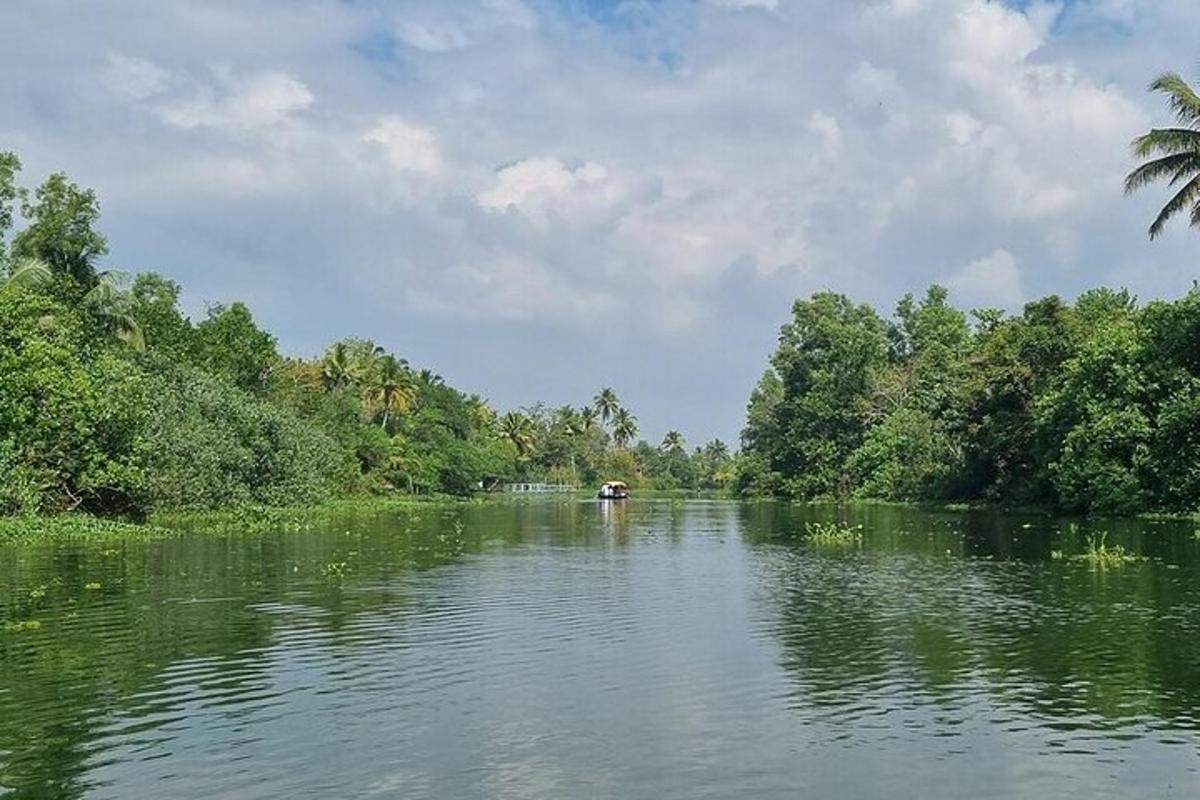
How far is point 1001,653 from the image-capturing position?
18.7 m

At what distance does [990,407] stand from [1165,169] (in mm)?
29000

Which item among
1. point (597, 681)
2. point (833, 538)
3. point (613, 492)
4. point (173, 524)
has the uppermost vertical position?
point (613, 492)

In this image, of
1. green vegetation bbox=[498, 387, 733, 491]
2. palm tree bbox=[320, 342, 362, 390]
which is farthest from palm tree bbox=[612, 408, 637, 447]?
palm tree bbox=[320, 342, 362, 390]

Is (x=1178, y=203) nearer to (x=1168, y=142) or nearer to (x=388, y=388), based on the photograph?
(x=1168, y=142)

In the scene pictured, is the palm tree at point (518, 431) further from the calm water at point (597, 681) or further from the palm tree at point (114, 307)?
the calm water at point (597, 681)

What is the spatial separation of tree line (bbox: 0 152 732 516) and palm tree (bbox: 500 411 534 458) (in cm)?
5673

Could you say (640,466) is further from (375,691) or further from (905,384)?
(375,691)

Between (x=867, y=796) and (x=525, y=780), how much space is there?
3.44 m

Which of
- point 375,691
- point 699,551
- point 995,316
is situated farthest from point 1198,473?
point 375,691

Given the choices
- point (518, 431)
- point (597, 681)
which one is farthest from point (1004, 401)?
point (518, 431)

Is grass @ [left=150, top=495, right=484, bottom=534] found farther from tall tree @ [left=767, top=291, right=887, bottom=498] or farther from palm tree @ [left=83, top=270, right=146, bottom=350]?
tall tree @ [left=767, top=291, right=887, bottom=498]

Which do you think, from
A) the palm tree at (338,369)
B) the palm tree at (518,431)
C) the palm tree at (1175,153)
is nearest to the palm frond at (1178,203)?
the palm tree at (1175,153)

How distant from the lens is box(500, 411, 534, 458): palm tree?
16800 cm

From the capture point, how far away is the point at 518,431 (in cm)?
16888
